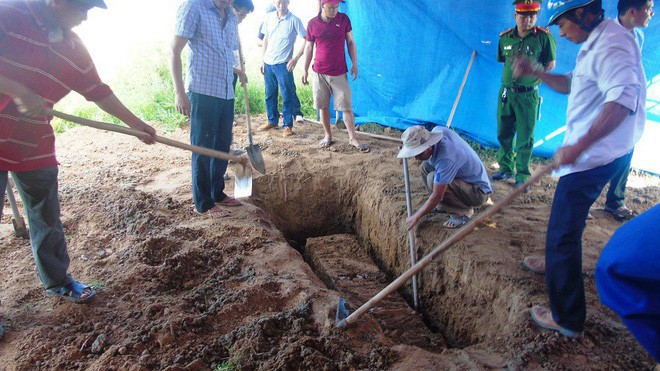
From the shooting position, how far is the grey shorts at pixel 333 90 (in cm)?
543

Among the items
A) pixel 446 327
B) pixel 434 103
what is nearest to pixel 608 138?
pixel 446 327

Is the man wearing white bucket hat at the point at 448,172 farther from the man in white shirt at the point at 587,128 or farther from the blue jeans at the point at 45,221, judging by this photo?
the blue jeans at the point at 45,221

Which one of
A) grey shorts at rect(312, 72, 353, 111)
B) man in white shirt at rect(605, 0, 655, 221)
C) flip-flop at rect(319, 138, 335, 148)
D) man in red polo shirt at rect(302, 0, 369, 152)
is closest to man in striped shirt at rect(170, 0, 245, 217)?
man in red polo shirt at rect(302, 0, 369, 152)

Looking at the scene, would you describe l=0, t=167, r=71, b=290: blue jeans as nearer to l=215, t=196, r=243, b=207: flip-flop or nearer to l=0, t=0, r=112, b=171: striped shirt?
l=0, t=0, r=112, b=171: striped shirt

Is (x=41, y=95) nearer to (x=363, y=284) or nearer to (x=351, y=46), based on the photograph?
(x=363, y=284)

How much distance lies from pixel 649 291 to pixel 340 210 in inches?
155

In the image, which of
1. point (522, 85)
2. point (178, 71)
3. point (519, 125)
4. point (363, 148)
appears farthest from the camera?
point (363, 148)

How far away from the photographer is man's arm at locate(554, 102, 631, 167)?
187cm

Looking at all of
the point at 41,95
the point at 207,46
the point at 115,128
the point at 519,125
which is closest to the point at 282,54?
the point at 207,46

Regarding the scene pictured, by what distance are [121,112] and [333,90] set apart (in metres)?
3.30

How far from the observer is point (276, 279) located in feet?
9.55

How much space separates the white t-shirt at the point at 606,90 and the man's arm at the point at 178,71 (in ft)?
9.13

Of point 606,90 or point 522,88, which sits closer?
point 606,90

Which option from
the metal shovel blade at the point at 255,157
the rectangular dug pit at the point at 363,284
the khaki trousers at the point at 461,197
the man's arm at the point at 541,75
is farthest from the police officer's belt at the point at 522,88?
the metal shovel blade at the point at 255,157
